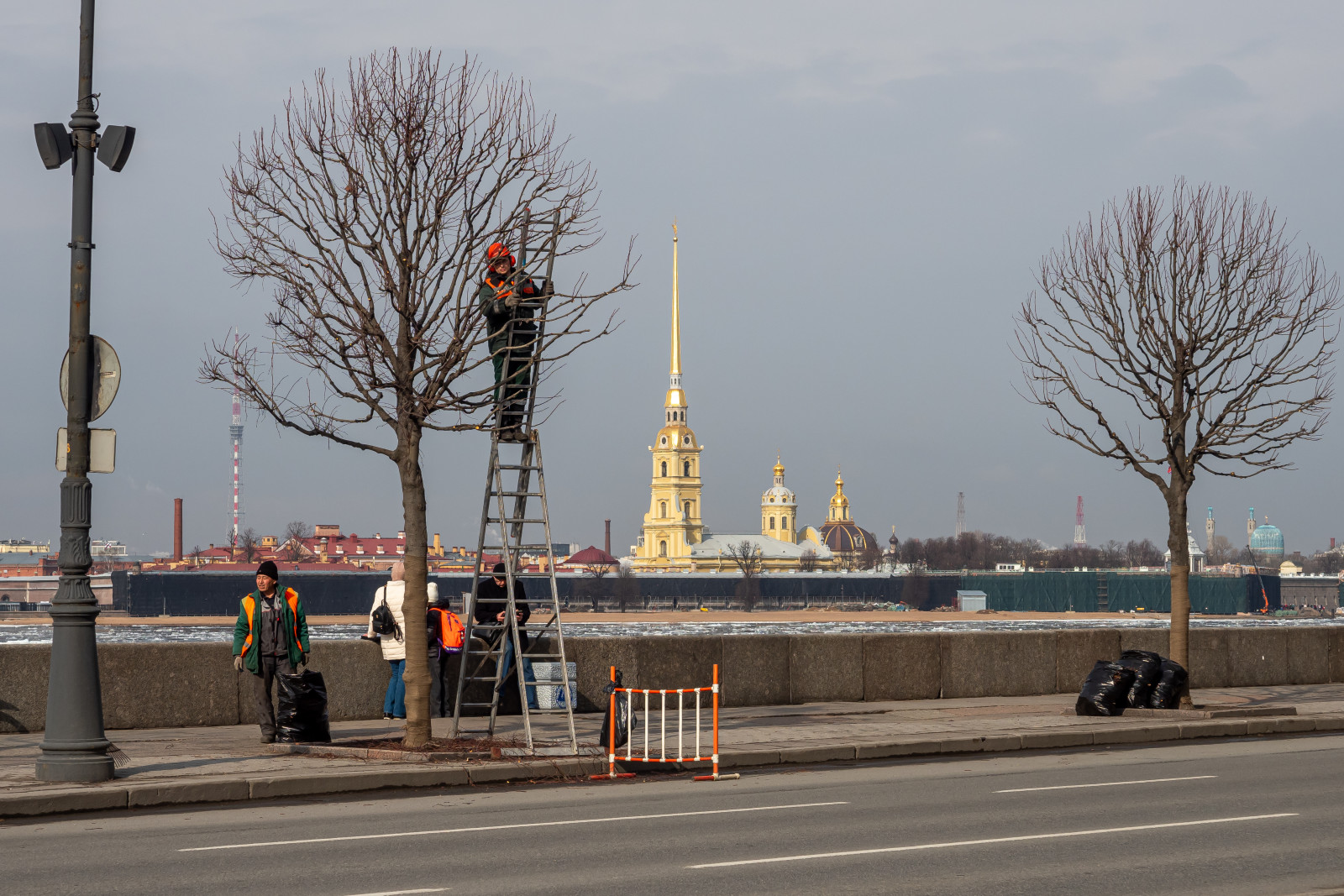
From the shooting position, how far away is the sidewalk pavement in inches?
471

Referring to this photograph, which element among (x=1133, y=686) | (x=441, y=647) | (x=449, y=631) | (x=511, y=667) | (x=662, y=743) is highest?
(x=449, y=631)

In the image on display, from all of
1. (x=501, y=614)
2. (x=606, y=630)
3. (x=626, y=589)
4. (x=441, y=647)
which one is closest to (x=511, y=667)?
(x=441, y=647)

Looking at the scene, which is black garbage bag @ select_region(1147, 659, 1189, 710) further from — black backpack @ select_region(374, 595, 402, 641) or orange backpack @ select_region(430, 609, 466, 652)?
black backpack @ select_region(374, 595, 402, 641)

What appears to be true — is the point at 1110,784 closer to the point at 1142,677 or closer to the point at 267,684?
the point at 1142,677

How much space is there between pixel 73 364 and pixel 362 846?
5107 mm

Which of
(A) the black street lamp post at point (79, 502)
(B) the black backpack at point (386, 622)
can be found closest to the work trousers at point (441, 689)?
(B) the black backpack at point (386, 622)

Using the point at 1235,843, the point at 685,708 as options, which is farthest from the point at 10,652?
the point at 1235,843

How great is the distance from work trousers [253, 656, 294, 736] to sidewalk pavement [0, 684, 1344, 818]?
264 mm

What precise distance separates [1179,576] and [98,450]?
13.5m

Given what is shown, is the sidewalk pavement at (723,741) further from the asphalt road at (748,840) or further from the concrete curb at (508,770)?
the asphalt road at (748,840)

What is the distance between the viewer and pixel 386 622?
52.2 ft

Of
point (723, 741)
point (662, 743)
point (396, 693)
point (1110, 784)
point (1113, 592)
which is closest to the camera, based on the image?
point (1110, 784)

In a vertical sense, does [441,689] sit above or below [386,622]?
below

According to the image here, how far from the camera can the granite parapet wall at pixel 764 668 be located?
16484 mm
